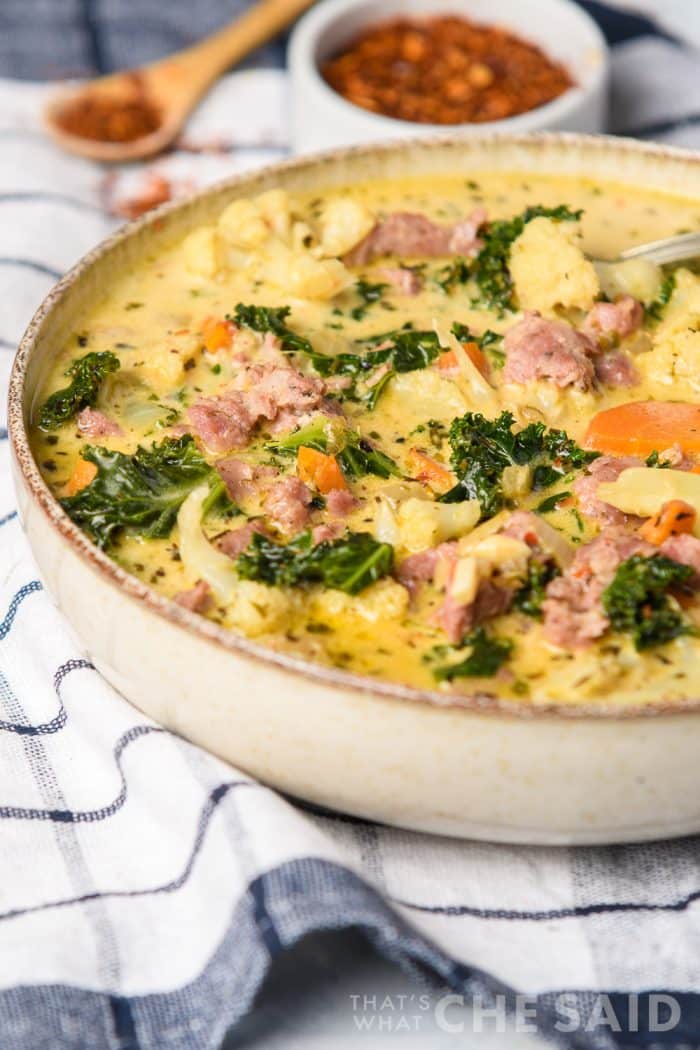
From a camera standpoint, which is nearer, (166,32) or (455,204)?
(455,204)

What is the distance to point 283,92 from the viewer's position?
22.9 ft

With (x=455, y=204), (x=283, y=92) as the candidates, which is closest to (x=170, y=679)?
(x=455, y=204)

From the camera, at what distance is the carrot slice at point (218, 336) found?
4422 mm

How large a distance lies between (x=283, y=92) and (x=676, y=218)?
8.30ft

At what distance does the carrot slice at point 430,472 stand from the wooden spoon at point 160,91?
3169 mm

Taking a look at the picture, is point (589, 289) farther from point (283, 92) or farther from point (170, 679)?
point (283, 92)

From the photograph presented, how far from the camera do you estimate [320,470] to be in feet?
12.8

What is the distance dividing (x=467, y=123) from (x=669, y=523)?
3.03 m

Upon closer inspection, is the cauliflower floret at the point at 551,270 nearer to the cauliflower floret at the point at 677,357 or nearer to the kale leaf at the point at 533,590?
the cauliflower floret at the point at 677,357

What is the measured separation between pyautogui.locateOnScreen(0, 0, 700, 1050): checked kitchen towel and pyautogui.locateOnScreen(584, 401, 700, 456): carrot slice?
1079 mm

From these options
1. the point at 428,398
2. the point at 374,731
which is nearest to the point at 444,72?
the point at 428,398

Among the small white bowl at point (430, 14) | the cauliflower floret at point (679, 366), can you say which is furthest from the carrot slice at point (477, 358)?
the small white bowl at point (430, 14)

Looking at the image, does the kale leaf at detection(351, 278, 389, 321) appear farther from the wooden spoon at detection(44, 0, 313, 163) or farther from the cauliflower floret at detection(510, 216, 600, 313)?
the wooden spoon at detection(44, 0, 313, 163)

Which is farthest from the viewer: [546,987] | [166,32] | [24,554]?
[166,32]
